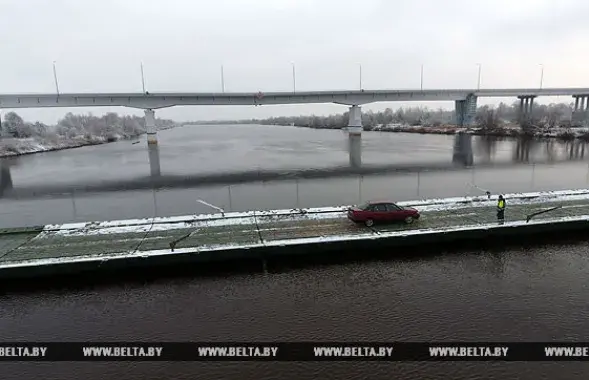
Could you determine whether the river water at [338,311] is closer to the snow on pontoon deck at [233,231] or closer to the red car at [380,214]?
the snow on pontoon deck at [233,231]

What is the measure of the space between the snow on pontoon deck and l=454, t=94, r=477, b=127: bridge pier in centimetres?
9694

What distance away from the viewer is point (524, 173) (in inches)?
1592

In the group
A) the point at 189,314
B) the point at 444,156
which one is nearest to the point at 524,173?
the point at 444,156

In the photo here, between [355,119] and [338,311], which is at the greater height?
[355,119]

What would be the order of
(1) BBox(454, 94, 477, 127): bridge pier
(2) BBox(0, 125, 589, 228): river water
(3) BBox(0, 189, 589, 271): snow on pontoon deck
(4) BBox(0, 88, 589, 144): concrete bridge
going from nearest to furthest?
(3) BBox(0, 189, 589, 271): snow on pontoon deck
(2) BBox(0, 125, 589, 228): river water
(4) BBox(0, 88, 589, 144): concrete bridge
(1) BBox(454, 94, 477, 127): bridge pier

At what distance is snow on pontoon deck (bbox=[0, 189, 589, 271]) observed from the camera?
1681 cm

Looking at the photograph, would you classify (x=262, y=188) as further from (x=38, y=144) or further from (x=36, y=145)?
(x=38, y=144)

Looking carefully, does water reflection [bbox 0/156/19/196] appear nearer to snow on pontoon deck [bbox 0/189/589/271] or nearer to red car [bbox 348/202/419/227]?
snow on pontoon deck [bbox 0/189/589/271]

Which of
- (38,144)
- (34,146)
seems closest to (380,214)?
A: (34,146)

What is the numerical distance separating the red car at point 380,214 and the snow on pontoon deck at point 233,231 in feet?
1.45

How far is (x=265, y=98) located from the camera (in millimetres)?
86750

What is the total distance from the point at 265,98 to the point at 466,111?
65.5 m

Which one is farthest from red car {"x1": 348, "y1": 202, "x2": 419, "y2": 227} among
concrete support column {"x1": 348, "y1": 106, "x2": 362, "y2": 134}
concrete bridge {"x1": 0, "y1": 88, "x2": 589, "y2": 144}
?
concrete support column {"x1": 348, "y1": 106, "x2": 362, "y2": 134}

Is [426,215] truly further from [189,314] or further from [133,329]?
[133,329]
